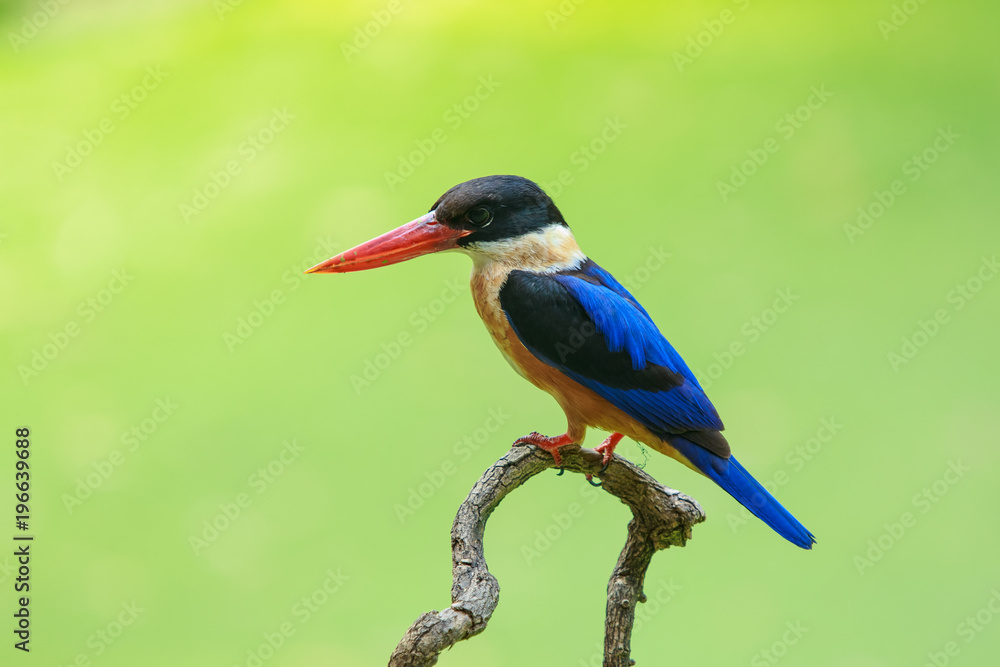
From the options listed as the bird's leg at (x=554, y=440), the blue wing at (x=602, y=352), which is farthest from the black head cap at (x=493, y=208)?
the bird's leg at (x=554, y=440)

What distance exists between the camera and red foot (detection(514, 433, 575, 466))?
203 cm

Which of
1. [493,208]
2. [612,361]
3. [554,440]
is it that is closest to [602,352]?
[612,361]

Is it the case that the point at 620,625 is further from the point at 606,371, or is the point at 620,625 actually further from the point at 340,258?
the point at 340,258

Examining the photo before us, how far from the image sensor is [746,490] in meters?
1.86

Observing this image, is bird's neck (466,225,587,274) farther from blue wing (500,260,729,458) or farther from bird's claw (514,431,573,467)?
bird's claw (514,431,573,467)

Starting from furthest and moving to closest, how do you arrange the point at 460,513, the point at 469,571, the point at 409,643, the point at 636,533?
the point at 636,533 < the point at 460,513 < the point at 469,571 < the point at 409,643

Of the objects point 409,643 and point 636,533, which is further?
point 636,533

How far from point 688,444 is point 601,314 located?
1.07 ft

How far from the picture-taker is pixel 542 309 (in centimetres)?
189

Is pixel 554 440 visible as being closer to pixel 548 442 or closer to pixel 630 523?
pixel 548 442

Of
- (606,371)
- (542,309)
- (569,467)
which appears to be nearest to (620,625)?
(569,467)

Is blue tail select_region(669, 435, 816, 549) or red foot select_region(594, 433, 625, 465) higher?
blue tail select_region(669, 435, 816, 549)

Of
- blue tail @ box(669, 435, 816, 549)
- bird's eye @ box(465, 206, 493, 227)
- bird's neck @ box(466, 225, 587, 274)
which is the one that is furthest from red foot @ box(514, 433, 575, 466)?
bird's eye @ box(465, 206, 493, 227)

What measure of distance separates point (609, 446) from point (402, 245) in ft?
2.18
